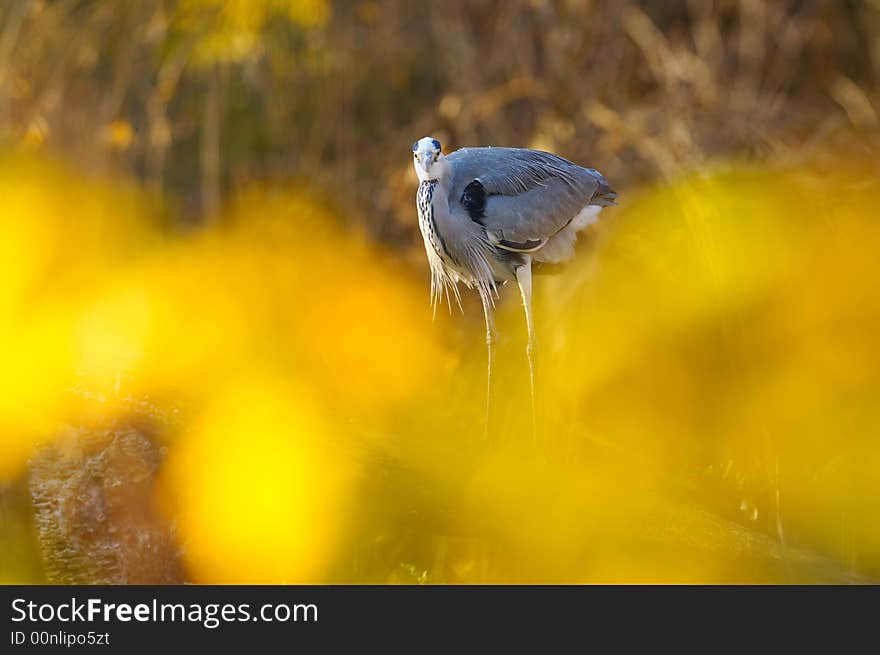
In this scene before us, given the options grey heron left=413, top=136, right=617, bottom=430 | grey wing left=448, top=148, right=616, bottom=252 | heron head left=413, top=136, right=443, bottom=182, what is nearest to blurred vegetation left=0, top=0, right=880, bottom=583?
grey heron left=413, top=136, right=617, bottom=430

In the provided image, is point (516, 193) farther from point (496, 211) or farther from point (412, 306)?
point (412, 306)

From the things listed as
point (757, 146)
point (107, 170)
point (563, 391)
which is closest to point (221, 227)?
point (107, 170)

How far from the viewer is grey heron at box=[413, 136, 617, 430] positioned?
3.40 metres

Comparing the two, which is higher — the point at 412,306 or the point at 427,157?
the point at 412,306

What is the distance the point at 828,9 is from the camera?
8352 mm

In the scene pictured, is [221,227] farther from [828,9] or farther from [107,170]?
[828,9]

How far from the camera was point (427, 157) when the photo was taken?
3.16 metres

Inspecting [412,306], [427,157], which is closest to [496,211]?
[427,157]

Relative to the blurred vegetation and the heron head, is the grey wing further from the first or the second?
the blurred vegetation

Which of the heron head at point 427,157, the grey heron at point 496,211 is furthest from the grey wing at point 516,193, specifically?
the heron head at point 427,157

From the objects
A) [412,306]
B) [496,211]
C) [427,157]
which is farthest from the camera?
[412,306]

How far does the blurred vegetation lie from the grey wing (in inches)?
29.1

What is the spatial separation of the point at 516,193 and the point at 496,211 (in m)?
0.11

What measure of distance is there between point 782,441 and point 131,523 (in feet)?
10.6
